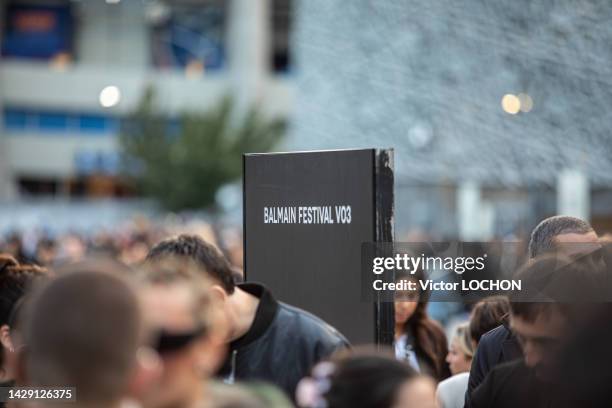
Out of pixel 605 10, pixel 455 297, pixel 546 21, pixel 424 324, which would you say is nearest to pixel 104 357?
pixel 455 297

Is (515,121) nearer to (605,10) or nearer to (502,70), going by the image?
(502,70)

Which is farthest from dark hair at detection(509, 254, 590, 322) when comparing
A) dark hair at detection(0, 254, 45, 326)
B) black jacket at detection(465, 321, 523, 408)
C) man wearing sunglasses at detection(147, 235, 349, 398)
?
dark hair at detection(0, 254, 45, 326)

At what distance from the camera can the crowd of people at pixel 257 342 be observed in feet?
8.42

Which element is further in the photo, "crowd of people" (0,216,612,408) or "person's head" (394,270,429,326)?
"person's head" (394,270,429,326)

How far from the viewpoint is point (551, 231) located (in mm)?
5344

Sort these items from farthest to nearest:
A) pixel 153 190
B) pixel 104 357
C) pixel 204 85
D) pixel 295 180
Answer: pixel 204 85 < pixel 153 190 < pixel 295 180 < pixel 104 357

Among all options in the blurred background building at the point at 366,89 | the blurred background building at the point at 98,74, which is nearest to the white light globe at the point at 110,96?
the blurred background building at the point at 366,89

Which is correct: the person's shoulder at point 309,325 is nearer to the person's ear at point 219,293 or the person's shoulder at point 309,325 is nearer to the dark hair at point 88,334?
the person's ear at point 219,293

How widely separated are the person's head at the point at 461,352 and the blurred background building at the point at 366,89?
1707 cm

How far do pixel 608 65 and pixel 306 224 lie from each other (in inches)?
1025

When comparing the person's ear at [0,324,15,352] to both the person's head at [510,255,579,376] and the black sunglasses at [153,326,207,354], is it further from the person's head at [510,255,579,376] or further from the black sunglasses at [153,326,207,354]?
the black sunglasses at [153,326,207,354]

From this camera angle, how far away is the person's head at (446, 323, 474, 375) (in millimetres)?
6328

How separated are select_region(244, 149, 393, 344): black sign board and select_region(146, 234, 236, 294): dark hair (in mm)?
536

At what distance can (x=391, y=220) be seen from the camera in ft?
16.0
